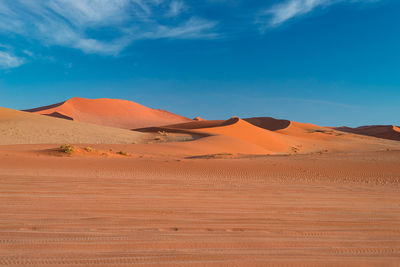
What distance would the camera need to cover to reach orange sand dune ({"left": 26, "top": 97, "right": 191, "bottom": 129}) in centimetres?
7262

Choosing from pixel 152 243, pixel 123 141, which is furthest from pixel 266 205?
pixel 123 141

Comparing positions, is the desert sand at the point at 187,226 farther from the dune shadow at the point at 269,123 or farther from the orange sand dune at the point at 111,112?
the orange sand dune at the point at 111,112

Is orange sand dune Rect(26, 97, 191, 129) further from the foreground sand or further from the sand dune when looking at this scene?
the foreground sand

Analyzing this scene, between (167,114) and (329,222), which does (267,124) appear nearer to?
(167,114)

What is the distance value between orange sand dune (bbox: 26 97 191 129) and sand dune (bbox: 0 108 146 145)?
36.4 metres

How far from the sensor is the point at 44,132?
2619 cm

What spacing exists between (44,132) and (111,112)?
57.0 m

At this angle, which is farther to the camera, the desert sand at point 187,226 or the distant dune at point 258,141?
the distant dune at point 258,141

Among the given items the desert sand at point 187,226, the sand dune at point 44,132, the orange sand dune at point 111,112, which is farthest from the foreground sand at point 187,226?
the orange sand dune at point 111,112

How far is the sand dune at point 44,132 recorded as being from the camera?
928 inches

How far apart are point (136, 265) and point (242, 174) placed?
25.0 feet

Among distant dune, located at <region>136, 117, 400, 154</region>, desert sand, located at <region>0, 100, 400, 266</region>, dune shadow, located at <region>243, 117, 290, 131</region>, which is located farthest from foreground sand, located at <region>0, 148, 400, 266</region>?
dune shadow, located at <region>243, 117, 290, 131</region>

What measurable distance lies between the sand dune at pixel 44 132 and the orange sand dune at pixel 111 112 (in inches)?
1432

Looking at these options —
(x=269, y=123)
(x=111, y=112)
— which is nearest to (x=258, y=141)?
(x=269, y=123)
